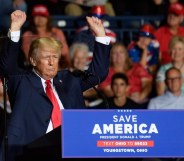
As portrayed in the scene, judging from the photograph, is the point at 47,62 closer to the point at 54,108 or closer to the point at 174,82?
the point at 54,108

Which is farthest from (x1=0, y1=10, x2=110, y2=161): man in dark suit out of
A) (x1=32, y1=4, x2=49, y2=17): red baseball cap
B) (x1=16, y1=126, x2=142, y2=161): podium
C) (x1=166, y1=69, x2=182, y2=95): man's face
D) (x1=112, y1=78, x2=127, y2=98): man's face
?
(x1=32, y1=4, x2=49, y2=17): red baseball cap

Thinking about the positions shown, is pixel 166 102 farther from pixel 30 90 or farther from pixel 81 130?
pixel 81 130

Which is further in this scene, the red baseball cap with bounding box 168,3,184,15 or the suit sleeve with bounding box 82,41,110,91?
the red baseball cap with bounding box 168,3,184,15

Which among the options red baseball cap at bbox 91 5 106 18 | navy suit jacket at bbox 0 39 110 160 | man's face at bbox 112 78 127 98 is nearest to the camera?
navy suit jacket at bbox 0 39 110 160

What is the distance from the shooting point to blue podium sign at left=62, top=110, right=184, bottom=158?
468cm

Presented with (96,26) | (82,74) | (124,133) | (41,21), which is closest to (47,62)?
(82,74)

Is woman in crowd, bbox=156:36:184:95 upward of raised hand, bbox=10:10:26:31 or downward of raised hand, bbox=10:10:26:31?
upward

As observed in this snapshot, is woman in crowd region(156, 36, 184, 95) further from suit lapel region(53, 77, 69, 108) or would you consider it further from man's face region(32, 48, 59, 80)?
man's face region(32, 48, 59, 80)

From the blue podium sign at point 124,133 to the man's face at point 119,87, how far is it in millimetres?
3903

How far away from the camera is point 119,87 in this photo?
8758mm

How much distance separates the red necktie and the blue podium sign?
68cm

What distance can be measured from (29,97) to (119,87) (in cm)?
342

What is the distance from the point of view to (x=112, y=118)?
475 centimetres

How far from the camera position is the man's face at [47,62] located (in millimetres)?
5488
